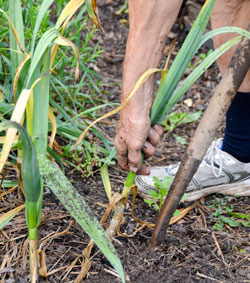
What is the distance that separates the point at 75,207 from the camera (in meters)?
1.13

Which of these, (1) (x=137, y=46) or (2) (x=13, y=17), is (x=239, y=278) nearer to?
(1) (x=137, y=46)

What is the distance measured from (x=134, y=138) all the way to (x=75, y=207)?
0.31m

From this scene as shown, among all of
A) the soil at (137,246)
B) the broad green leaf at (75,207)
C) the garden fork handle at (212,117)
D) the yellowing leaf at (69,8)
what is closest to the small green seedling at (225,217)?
the soil at (137,246)

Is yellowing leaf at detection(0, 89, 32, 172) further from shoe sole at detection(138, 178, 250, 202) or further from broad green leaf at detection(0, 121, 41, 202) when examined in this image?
shoe sole at detection(138, 178, 250, 202)

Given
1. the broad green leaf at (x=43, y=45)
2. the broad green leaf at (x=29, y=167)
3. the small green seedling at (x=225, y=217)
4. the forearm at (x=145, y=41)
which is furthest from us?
the small green seedling at (x=225, y=217)

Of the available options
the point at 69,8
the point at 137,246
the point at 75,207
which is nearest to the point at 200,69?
the point at 69,8

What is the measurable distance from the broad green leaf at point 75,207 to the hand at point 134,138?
0.29 m

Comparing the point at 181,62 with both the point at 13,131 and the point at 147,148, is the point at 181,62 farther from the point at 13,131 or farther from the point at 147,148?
the point at 13,131

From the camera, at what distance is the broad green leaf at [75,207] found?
3.63 ft

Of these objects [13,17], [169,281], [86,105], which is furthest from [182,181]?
[86,105]

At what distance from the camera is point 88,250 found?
4.48 ft

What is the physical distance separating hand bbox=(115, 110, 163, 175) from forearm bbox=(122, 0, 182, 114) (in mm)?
33

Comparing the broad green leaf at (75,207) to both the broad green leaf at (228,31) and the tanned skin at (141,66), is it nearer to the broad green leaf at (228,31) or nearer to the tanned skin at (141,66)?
the tanned skin at (141,66)

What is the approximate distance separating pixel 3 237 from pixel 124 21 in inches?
86.5
